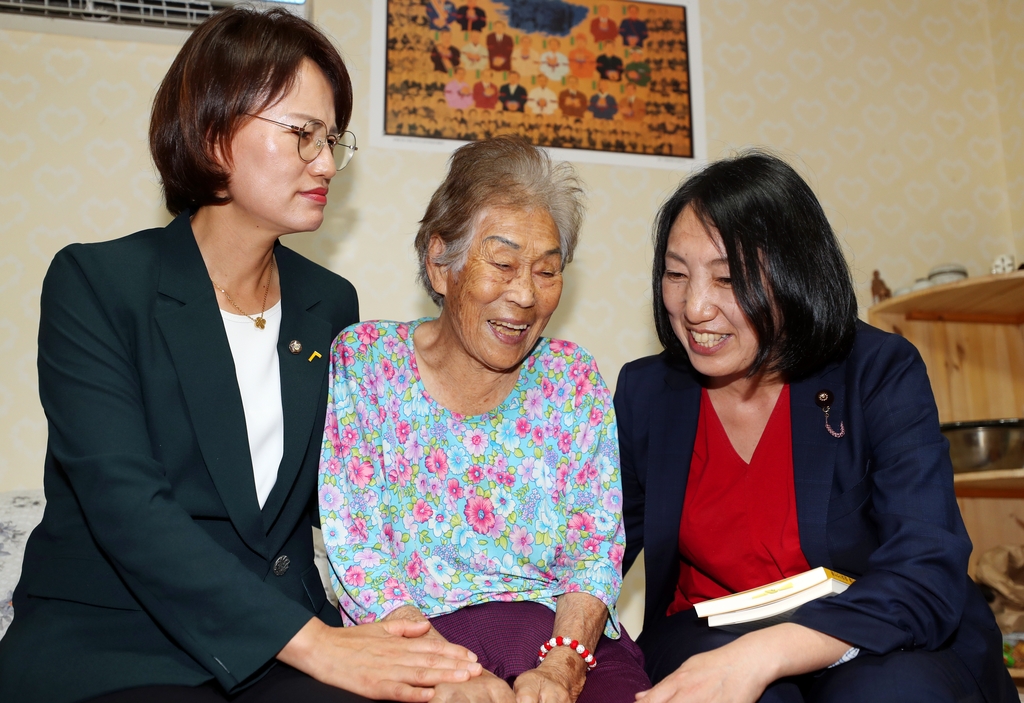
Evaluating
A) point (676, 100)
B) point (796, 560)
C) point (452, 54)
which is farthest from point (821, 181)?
point (796, 560)

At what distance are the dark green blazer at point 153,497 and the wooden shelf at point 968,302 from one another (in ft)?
6.34

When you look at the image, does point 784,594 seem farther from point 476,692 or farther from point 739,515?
point 476,692

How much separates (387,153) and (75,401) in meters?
1.43

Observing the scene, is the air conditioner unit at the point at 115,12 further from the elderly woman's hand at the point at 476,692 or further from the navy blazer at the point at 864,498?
the elderly woman's hand at the point at 476,692

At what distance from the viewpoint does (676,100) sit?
2.83 meters

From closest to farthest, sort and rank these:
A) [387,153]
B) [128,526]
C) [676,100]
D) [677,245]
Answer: [128,526] → [677,245] → [387,153] → [676,100]

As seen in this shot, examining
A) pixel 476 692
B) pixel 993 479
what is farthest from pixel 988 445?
pixel 476 692

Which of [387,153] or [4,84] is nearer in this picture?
[4,84]

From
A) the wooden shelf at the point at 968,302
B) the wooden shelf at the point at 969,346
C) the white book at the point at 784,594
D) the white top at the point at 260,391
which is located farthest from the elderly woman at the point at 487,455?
the wooden shelf at the point at 969,346

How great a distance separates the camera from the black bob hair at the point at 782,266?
163 centimetres

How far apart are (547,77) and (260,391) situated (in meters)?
1.57

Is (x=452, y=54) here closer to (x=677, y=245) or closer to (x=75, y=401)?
(x=677, y=245)

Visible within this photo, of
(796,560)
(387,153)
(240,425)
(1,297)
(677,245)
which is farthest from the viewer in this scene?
(387,153)

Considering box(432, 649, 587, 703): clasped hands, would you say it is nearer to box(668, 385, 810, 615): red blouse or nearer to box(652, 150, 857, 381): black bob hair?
box(668, 385, 810, 615): red blouse
